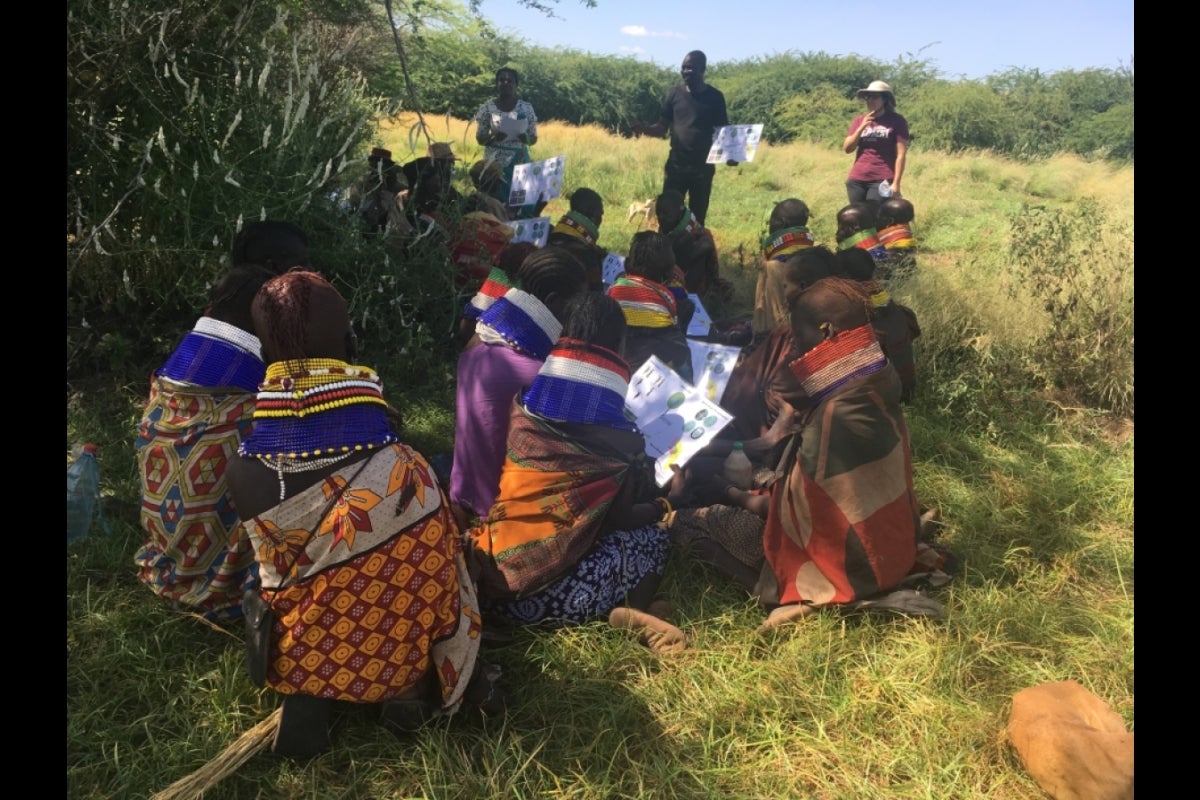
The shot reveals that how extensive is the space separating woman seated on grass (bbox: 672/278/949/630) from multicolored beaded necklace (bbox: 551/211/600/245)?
311 cm

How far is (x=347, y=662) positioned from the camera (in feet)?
7.16

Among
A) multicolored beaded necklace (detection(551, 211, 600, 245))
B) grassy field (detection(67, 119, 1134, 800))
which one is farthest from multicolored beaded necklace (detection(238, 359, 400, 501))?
multicolored beaded necklace (detection(551, 211, 600, 245))

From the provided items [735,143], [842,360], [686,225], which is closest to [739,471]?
[842,360]

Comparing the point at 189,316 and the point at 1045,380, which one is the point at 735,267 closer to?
the point at 1045,380

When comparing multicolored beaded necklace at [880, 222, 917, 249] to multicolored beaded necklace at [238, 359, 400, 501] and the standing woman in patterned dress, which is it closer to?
the standing woman in patterned dress

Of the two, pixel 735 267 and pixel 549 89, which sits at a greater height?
A: pixel 549 89

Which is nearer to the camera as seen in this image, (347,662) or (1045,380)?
(347,662)

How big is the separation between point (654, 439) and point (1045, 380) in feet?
10.3

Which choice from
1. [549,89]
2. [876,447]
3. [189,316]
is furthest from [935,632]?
[549,89]

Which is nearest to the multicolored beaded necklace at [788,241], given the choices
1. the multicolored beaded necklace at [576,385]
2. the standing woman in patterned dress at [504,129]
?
the multicolored beaded necklace at [576,385]

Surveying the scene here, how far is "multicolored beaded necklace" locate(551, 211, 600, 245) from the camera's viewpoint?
18.8 feet
